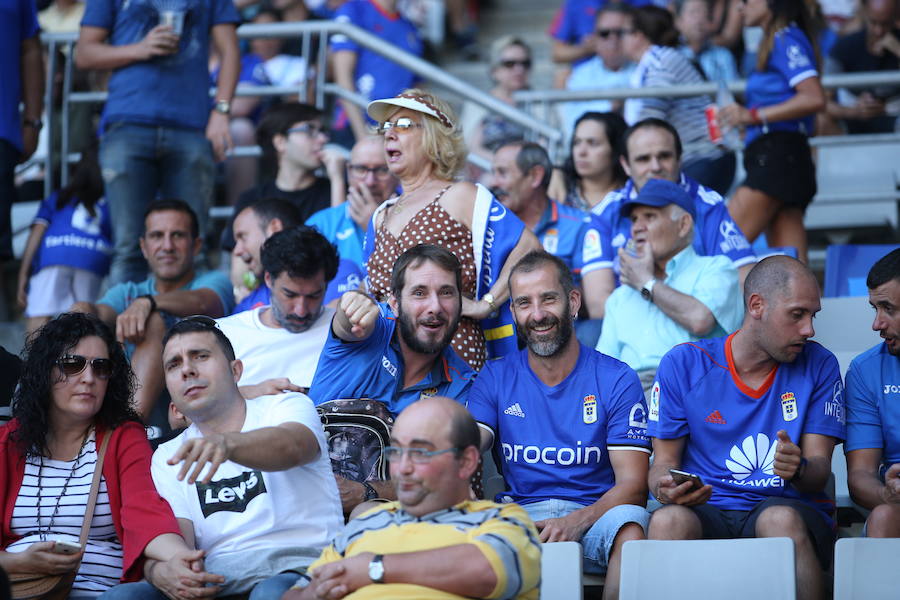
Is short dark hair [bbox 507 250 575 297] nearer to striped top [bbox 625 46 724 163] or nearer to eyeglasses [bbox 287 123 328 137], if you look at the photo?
eyeglasses [bbox 287 123 328 137]

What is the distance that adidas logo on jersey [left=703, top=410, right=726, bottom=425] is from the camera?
13.7 ft

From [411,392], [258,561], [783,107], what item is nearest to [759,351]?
[411,392]

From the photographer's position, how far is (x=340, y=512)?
390 centimetres

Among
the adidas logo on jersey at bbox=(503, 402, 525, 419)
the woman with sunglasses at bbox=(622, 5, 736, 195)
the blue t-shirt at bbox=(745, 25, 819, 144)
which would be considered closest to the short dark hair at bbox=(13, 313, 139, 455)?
the adidas logo on jersey at bbox=(503, 402, 525, 419)

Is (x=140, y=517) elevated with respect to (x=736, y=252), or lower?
lower

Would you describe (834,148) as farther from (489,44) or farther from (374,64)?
(489,44)

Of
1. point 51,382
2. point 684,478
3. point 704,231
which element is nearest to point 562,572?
point 684,478

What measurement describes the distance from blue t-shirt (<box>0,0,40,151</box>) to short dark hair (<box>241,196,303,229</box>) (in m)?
1.29

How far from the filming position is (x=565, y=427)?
4.26m

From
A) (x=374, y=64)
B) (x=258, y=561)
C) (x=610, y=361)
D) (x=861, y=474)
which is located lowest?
(x=258, y=561)

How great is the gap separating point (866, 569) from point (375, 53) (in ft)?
17.7

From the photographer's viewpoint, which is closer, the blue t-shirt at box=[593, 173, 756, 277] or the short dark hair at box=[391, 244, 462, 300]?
the short dark hair at box=[391, 244, 462, 300]

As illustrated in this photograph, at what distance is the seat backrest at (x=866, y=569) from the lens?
3.62 metres

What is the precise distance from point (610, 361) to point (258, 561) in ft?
4.68
